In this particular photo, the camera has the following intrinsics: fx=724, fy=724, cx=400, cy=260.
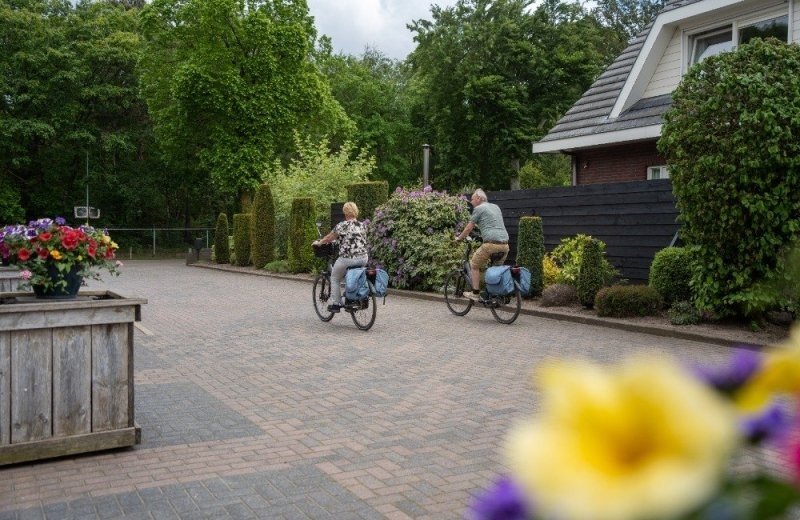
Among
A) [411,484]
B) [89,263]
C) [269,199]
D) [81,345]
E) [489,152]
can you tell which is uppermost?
[489,152]

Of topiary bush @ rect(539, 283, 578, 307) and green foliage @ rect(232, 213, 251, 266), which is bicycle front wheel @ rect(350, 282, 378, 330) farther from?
green foliage @ rect(232, 213, 251, 266)

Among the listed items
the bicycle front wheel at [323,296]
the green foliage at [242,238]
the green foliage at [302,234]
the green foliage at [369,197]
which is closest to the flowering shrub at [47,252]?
the bicycle front wheel at [323,296]

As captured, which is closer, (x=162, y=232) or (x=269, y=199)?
(x=269, y=199)

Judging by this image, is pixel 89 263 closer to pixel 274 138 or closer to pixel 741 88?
pixel 741 88

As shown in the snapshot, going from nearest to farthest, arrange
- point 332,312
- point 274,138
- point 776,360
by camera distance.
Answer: point 776,360
point 332,312
point 274,138

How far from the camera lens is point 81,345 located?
16.0ft

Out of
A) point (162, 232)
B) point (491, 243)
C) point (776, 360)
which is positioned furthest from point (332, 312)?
point (162, 232)

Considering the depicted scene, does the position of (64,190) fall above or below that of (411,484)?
above

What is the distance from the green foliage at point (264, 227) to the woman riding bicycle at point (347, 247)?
1504cm

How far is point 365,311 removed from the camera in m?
11.0

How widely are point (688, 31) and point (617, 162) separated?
10.7 ft

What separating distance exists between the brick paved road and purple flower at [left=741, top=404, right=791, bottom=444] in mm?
3591

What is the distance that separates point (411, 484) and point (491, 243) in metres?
7.81

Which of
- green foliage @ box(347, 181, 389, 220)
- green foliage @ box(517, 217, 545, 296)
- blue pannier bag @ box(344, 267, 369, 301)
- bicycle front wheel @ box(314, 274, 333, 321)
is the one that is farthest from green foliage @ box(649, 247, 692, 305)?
green foliage @ box(347, 181, 389, 220)
